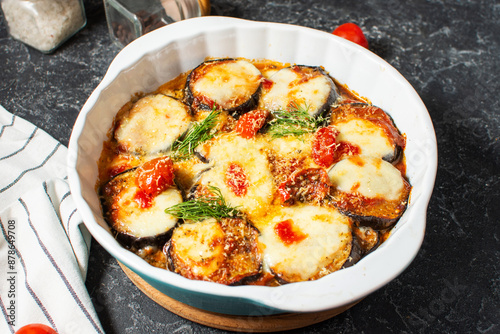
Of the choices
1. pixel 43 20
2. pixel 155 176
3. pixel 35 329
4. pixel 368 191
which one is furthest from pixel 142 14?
pixel 35 329

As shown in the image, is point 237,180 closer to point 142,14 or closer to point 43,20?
point 142,14

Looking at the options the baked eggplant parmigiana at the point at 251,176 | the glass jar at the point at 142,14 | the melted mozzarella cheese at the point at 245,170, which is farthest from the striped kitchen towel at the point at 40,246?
the glass jar at the point at 142,14

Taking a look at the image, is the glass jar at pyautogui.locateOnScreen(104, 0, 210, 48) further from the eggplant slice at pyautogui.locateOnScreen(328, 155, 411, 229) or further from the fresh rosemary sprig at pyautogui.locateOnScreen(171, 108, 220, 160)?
the eggplant slice at pyautogui.locateOnScreen(328, 155, 411, 229)

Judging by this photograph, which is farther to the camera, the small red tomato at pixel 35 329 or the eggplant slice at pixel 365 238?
the eggplant slice at pixel 365 238

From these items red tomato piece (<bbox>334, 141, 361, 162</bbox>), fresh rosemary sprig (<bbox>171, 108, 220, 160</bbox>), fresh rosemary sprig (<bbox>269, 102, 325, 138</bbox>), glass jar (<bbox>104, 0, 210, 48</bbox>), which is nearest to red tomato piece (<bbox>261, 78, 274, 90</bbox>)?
fresh rosemary sprig (<bbox>269, 102, 325, 138</bbox>)

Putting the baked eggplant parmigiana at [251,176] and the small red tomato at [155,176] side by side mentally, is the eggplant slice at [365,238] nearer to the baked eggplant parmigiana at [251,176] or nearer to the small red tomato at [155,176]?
the baked eggplant parmigiana at [251,176]

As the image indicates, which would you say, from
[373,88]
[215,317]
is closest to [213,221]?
[215,317]
